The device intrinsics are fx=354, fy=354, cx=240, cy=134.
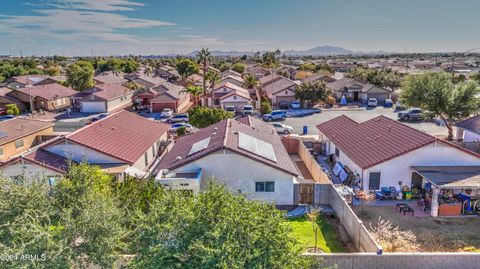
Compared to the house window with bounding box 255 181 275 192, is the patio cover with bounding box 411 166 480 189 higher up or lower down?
higher up

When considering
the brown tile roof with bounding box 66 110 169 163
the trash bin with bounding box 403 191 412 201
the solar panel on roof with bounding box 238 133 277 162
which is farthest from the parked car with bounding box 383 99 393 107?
the brown tile roof with bounding box 66 110 169 163

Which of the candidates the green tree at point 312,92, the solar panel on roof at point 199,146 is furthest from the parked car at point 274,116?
the solar panel on roof at point 199,146

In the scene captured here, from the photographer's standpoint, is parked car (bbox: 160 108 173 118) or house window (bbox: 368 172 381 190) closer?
house window (bbox: 368 172 381 190)

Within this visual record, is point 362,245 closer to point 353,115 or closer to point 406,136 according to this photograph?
point 406,136

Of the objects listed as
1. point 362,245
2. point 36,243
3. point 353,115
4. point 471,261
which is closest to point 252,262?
point 36,243

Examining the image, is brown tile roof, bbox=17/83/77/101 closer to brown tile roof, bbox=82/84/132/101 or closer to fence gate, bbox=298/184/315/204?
brown tile roof, bbox=82/84/132/101

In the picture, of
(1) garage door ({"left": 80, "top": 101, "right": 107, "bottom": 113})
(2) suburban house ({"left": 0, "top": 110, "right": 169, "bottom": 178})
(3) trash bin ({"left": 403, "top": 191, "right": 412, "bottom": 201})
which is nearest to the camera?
(2) suburban house ({"left": 0, "top": 110, "right": 169, "bottom": 178})
